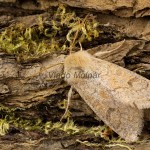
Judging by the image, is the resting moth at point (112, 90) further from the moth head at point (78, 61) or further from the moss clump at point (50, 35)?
the moss clump at point (50, 35)

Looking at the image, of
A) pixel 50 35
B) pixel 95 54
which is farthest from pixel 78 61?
pixel 50 35

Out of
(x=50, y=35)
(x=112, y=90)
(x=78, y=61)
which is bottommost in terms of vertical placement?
(x=112, y=90)

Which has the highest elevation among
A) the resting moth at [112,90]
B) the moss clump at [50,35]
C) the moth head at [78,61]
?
the moss clump at [50,35]

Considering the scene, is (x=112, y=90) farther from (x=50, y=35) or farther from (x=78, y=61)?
(x=50, y=35)

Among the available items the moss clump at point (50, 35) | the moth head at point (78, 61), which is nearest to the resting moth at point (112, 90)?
the moth head at point (78, 61)

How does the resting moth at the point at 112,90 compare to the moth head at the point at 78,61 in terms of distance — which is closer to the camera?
the resting moth at the point at 112,90

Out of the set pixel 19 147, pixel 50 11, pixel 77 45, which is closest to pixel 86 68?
pixel 77 45
